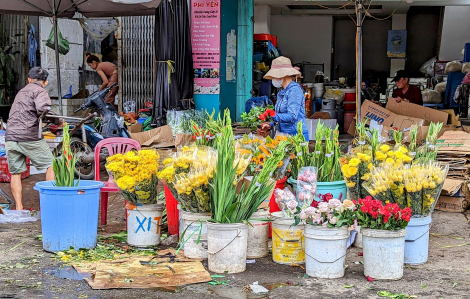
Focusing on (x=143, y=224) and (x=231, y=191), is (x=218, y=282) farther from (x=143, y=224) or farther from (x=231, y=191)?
(x=143, y=224)

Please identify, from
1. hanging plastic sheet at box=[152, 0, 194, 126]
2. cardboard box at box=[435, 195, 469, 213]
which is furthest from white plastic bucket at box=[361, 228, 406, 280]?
hanging plastic sheet at box=[152, 0, 194, 126]

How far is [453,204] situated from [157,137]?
4.69 meters

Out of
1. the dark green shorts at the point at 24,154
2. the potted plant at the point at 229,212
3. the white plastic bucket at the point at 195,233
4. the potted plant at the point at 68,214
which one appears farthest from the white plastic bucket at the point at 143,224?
the dark green shorts at the point at 24,154

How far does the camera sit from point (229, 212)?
4.90m

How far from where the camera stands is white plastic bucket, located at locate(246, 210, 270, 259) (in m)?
5.26

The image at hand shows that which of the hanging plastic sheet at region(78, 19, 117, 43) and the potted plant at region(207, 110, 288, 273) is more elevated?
the hanging plastic sheet at region(78, 19, 117, 43)

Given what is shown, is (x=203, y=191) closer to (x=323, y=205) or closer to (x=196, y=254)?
(x=196, y=254)

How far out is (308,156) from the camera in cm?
597

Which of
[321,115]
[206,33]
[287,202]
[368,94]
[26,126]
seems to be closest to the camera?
[287,202]

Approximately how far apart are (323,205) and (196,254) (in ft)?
4.13

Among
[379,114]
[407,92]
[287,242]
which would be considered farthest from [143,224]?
[407,92]

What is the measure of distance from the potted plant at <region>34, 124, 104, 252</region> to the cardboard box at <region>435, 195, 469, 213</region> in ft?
14.8

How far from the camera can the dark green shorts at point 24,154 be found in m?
7.14

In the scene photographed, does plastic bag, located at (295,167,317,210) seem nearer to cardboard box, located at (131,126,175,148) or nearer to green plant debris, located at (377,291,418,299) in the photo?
green plant debris, located at (377,291,418,299)
